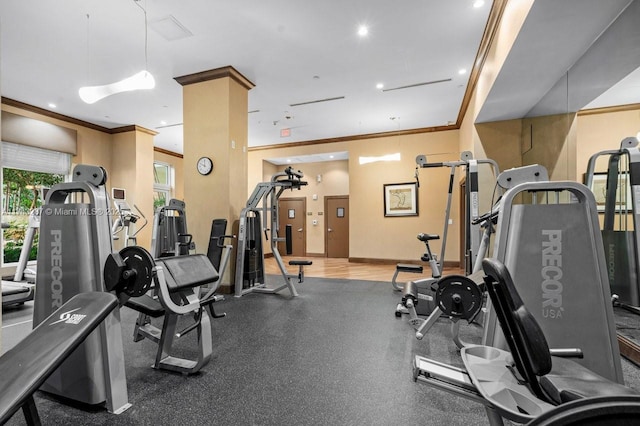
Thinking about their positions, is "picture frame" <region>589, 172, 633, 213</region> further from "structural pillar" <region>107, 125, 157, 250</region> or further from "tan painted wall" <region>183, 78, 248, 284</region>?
"structural pillar" <region>107, 125, 157, 250</region>

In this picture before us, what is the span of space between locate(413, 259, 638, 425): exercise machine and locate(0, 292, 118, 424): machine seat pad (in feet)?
5.14

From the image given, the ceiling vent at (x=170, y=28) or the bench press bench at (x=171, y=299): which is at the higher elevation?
the ceiling vent at (x=170, y=28)

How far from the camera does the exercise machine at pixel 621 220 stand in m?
3.03

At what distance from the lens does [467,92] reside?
543cm

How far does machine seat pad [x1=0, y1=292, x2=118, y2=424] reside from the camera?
3.66ft

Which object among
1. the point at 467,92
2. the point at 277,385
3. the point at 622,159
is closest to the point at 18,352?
the point at 277,385

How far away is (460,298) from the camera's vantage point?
2.20 m

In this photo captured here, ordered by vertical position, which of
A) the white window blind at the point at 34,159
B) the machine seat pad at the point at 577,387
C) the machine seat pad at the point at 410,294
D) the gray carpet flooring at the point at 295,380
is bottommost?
the gray carpet flooring at the point at 295,380

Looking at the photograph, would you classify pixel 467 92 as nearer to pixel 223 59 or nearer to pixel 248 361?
pixel 223 59

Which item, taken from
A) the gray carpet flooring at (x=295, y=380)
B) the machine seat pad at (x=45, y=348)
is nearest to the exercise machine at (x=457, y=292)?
the gray carpet flooring at (x=295, y=380)

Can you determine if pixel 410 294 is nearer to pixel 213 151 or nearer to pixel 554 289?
pixel 554 289

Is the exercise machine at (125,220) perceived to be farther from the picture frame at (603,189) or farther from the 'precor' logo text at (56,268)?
the picture frame at (603,189)

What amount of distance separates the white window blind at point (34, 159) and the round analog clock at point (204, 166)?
4068 millimetres

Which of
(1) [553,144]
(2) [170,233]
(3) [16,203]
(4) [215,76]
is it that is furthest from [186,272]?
(3) [16,203]
